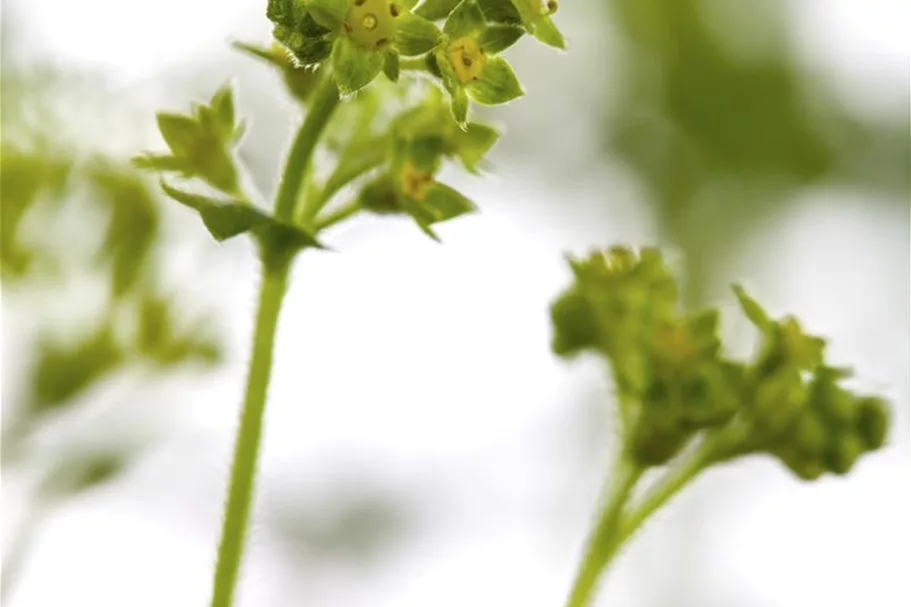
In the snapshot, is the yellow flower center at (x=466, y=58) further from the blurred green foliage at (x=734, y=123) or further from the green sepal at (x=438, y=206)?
the blurred green foliage at (x=734, y=123)

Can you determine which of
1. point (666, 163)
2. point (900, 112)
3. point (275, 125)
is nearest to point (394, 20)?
point (275, 125)

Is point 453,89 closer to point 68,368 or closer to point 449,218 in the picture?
point 449,218

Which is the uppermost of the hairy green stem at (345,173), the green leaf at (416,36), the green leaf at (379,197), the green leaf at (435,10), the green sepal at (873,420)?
the green leaf at (435,10)

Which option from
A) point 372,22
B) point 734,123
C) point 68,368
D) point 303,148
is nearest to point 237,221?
point 303,148

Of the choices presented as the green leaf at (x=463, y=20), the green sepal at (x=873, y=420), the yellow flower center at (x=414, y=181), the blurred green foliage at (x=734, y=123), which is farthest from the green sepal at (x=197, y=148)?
the blurred green foliage at (x=734, y=123)

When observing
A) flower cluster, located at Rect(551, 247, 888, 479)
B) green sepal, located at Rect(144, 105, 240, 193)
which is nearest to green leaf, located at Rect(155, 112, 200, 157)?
green sepal, located at Rect(144, 105, 240, 193)

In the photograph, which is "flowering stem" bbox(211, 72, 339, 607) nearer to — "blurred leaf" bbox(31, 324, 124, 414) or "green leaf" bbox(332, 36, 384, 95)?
"green leaf" bbox(332, 36, 384, 95)

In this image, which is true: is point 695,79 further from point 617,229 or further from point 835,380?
point 835,380
